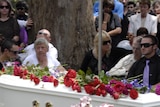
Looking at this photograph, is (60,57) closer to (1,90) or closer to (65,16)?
(65,16)

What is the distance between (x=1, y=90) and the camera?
22.4 feet

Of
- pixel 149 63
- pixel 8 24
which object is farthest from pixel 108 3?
pixel 149 63

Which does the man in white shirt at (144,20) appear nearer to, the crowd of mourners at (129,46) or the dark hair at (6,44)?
the crowd of mourners at (129,46)

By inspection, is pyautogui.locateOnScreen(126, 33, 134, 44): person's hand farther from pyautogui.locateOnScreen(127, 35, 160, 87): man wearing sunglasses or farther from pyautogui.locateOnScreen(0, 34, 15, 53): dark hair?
pyautogui.locateOnScreen(0, 34, 15, 53): dark hair

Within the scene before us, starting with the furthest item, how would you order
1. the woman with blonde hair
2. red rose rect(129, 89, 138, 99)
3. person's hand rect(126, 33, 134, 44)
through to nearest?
person's hand rect(126, 33, 134, 44), the woman with blonde hair, red rose rect(129, 89, 138, 99)

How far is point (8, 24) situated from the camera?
965 cm

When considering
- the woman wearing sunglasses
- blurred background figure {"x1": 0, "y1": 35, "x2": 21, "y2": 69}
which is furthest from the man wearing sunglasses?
the woman wearing sunglasses

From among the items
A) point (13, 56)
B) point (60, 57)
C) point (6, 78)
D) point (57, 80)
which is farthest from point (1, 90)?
point (60, 57)

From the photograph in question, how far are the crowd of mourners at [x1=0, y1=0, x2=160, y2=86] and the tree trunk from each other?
30 cm

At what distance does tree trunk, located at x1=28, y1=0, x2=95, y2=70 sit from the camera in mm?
9617

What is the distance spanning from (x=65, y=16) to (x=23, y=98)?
3.42 metres

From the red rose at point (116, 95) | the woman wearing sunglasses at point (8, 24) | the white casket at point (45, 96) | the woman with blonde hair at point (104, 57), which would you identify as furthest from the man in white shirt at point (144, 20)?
the red rose at point (116, 95)

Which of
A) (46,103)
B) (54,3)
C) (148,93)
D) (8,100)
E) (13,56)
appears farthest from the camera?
(54,3)

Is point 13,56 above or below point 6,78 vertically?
above
